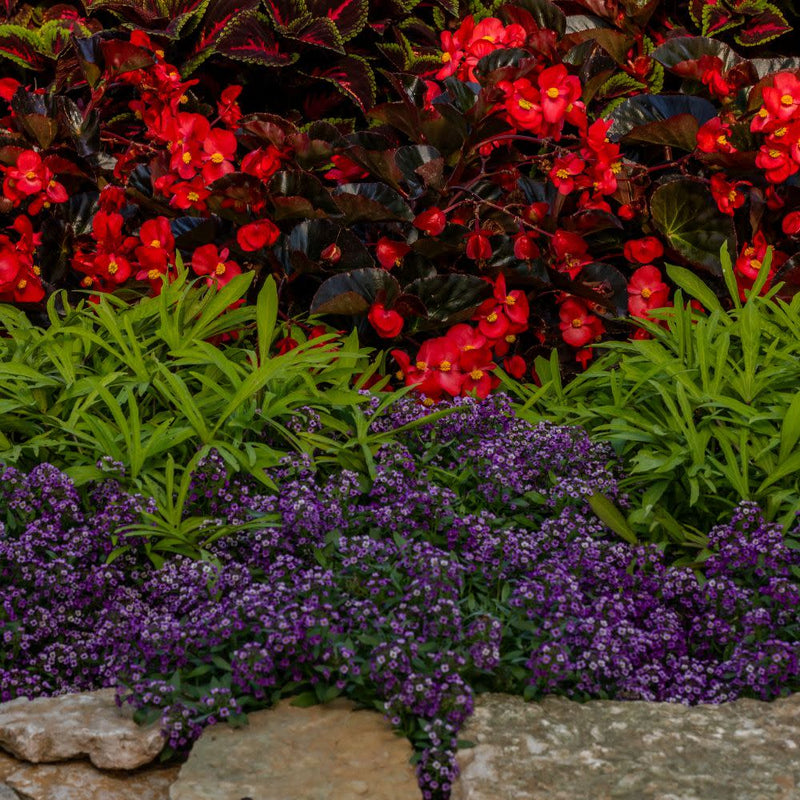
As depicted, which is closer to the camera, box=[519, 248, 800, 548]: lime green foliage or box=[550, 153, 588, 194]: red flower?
box=[519, 248, 800, 548]: lime green foliage

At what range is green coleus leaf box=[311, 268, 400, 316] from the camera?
10.3ft

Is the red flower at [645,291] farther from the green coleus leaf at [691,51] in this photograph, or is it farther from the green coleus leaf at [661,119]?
the green coleus leaf at [691,51]

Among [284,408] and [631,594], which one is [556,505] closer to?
[631,594]

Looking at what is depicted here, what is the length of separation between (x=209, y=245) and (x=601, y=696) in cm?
187

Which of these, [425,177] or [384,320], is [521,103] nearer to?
[425,177]

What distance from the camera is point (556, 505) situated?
261 centimetres

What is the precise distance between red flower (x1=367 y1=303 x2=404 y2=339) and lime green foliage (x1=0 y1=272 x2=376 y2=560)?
77 millimetres

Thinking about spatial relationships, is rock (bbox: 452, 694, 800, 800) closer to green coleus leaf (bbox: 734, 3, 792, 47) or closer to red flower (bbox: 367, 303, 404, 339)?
red flower (bbox: 367, 303, 404, 339)

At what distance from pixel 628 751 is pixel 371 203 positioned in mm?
1801

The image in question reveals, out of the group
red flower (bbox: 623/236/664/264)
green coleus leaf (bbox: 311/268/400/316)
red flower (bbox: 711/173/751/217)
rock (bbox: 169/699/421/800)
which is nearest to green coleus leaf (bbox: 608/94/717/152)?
red flower (bbox: 711/173/751/217)

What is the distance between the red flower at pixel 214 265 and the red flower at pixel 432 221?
56cm

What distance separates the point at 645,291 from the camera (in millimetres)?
3459

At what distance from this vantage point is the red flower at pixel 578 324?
3.43 m

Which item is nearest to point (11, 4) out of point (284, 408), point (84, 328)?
point (84, 328)
